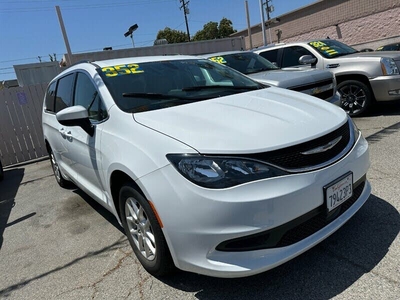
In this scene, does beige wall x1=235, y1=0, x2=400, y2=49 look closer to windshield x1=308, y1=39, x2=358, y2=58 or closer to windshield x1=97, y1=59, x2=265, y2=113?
windshield x1=308, y1=39, x2=358, y2=58

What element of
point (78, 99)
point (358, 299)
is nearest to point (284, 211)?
point (358, 299)

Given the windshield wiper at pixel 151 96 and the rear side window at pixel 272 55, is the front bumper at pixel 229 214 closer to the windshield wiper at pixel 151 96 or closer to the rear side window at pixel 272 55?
the windshield wiper at pixel 151 96

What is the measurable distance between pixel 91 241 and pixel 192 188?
5.99 feet

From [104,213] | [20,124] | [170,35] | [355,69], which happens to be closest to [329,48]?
[355,69]

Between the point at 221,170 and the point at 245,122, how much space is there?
1.62ft

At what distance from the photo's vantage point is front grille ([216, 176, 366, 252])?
1882 millimetres

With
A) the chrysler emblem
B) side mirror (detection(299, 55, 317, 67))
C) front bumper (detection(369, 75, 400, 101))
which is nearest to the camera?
the chrysler emblem

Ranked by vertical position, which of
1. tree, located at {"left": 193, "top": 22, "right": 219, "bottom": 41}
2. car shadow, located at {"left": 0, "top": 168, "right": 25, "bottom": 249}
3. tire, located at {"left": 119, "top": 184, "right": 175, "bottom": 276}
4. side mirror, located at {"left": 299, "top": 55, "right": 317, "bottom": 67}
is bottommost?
car shadow, located at {"left": 0, "top": 168, "right": 25, "bottom": 249}

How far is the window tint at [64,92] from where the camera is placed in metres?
3.71

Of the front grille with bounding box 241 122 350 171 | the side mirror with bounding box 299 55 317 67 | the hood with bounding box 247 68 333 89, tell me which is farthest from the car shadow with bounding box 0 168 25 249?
the side mirror with bounding box 299 55 317 67

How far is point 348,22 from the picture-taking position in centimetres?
2294

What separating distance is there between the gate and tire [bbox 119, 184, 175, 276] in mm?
6464

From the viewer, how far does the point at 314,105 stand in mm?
2639

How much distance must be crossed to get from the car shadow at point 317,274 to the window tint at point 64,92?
2.45 metres
